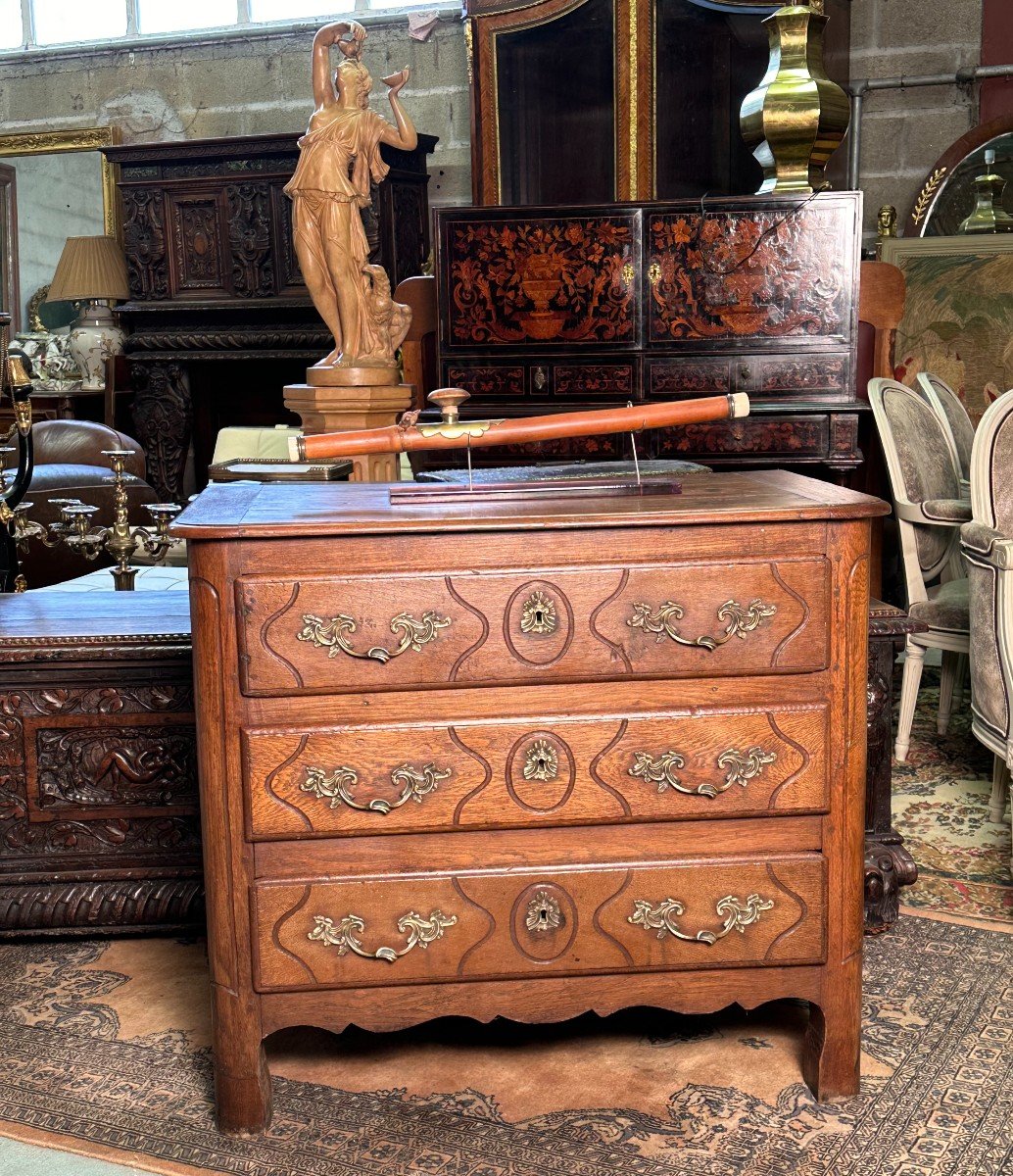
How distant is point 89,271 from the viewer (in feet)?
27.8

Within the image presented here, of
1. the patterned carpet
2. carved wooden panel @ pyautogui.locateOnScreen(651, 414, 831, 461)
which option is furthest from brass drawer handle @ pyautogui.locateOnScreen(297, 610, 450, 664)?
carved wooden panel @ pyautogui.locateOnScreen(651, 414, 831, 461)

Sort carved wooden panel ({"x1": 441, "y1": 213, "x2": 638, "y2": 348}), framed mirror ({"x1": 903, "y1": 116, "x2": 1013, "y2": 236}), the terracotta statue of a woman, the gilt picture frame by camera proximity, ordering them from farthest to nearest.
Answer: framed mirror ({"x1": 903, "y1": 116, "x2": 1013, "y2": 236}), the gilt picture frame, carved wooden panel ({"x1": 441, "y1": 213, "x2": 638, "y2": 348}), the terracotta statue of a woman

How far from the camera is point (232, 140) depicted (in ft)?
25.5

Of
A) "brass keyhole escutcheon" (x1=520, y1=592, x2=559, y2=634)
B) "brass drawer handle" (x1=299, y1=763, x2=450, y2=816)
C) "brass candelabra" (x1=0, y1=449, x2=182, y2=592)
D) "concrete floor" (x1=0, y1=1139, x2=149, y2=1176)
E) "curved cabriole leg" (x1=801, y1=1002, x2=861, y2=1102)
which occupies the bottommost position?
"concrete floor" (x1=0, y1=1139, x2=149, y2=1176)

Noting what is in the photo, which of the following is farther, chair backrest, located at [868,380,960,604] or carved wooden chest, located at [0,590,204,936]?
chair backrest, located at [868,380,960,604]

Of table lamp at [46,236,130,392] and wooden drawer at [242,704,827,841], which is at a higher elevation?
table lamp at [46,236,130,392]

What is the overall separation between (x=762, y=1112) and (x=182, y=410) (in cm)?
693

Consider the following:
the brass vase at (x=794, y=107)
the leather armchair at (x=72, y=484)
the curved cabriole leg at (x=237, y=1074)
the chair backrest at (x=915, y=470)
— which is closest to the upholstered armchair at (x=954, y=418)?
the chair backrest at (x=915, y=470)

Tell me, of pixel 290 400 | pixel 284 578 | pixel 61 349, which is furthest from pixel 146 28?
pixel 284 578

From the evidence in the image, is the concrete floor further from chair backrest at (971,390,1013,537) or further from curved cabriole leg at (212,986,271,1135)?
chair backrest at (971,390,1013,537)

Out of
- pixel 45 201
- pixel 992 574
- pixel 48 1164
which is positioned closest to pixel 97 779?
pixel 48 1164

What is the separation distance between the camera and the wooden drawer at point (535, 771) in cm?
202

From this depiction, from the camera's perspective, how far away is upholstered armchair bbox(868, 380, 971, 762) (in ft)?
13.4

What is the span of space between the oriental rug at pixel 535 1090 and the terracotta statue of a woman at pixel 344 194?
1.76 m
